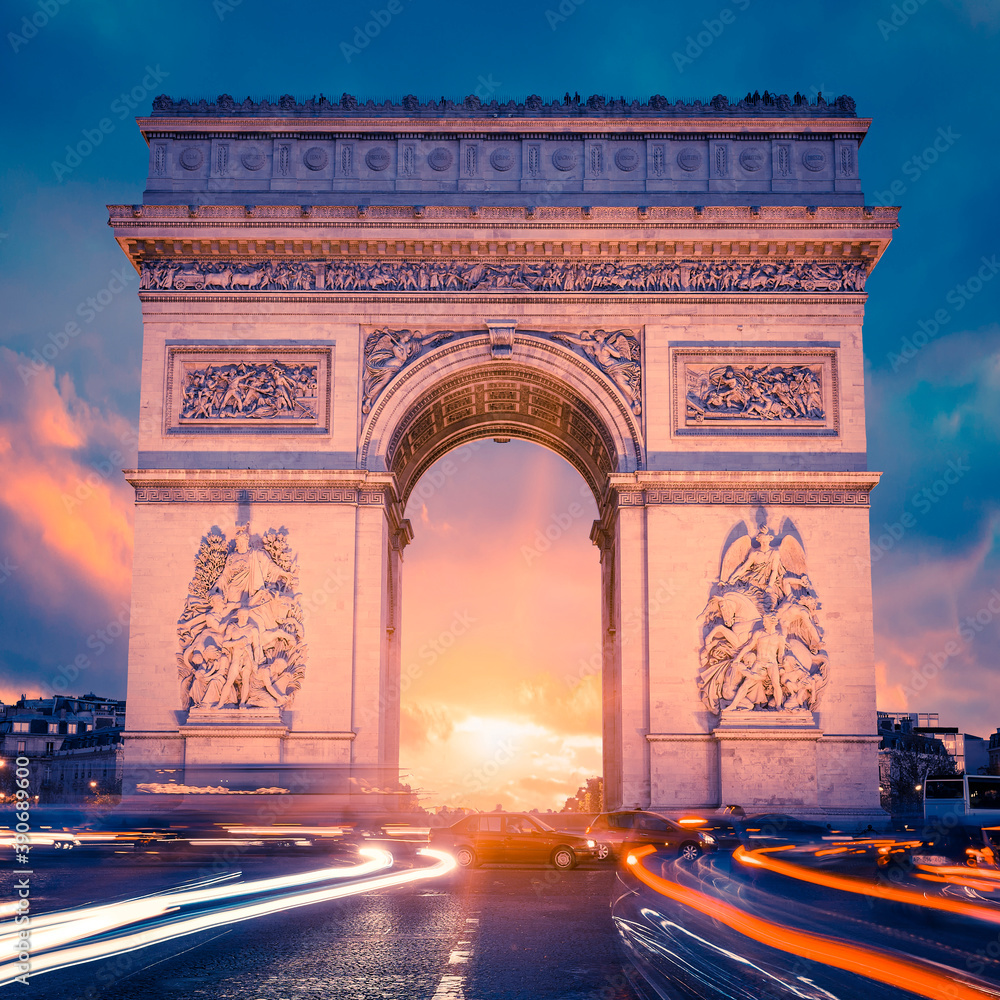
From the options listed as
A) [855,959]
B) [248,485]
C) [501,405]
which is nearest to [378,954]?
[855,959]

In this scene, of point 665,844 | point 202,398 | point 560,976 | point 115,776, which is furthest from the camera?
point 115,776

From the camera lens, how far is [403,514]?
34469mm

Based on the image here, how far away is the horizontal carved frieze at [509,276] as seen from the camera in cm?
2900

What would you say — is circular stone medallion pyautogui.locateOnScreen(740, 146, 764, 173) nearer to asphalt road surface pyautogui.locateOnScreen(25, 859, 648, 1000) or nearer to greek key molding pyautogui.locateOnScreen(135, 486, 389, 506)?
greek key molding pyautogui.locateOnScreen(135, 486, 389, 506)

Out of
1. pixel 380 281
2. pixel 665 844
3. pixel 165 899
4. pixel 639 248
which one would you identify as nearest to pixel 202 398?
pixel 380 281

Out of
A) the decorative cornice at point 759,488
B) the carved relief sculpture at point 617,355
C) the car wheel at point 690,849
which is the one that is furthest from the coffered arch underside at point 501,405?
the car wheel at point 690,849

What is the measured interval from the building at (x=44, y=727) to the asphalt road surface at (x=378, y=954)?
62415 mm

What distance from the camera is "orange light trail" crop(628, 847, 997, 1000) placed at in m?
7.96

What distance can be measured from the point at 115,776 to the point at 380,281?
187ft

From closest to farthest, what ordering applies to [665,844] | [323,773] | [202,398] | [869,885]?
[869,885]
[665,844]
[323,773]
[202,398]

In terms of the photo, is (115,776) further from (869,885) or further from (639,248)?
(869,885)

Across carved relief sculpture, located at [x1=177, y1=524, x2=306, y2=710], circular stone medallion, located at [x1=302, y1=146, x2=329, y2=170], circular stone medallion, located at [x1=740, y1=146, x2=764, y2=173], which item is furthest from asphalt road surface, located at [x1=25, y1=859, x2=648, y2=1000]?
circular stone medallion, located at [x1=740, y1=146, x2=764, y2=173]

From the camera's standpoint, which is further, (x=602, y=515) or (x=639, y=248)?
(x=602, y=515)

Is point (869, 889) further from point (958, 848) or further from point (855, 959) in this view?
point (855, 959)
